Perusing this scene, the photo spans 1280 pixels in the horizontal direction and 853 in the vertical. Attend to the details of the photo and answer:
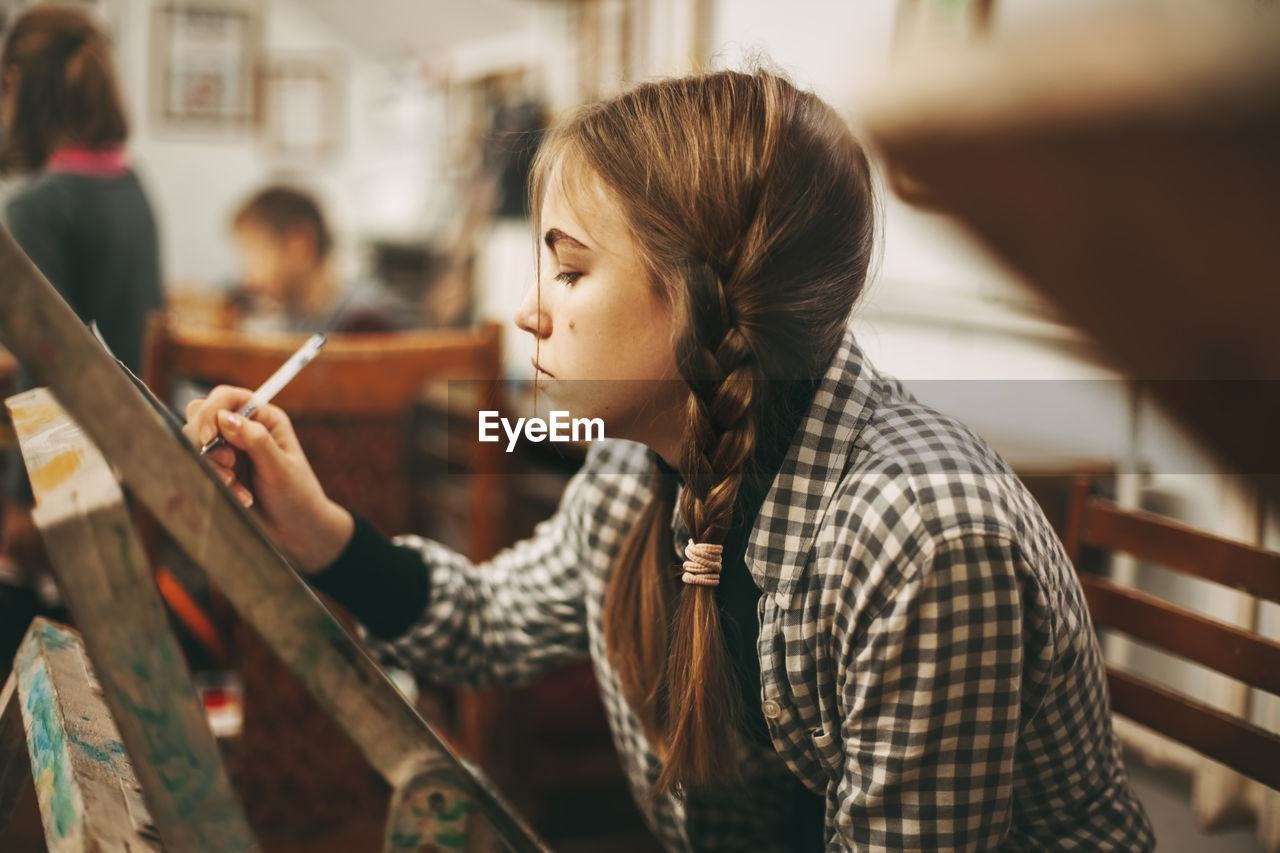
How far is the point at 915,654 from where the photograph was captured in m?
0.54

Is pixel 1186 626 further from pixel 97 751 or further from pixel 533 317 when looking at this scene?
pixel 97 751

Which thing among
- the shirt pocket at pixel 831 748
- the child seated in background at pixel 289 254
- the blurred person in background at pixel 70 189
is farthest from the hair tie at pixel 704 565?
the child seated in background at pixel 289 254

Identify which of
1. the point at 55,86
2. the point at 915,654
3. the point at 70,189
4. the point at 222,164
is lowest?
the point at 915,654

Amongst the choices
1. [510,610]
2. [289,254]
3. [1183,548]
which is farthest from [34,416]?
[289,254]

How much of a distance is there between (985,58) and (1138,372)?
0.27 feet

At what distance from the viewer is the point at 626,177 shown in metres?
0.58

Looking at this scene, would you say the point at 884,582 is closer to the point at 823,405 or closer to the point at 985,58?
the point at 823,405

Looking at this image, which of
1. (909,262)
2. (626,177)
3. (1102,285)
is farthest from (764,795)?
(909,262)

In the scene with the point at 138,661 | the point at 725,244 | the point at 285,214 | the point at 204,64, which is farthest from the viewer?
the point at 204,64

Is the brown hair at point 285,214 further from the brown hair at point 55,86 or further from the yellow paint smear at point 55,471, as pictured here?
the yellow paint smear at point 55,471

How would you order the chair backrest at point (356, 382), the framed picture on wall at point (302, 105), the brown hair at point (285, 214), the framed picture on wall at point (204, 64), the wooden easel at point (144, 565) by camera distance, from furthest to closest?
1. the framed picture on wall at point (302, 105)
2. the framed picture on wall at point (204, 64)
3. the brown hair at point (285, 214)
4. the chair backrest at point (356, 382)
5. the wooden easel at point (144, 565)

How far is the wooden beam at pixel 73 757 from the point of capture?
0.48 meters

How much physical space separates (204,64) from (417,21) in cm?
132

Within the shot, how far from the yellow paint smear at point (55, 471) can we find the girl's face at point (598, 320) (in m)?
0.26
